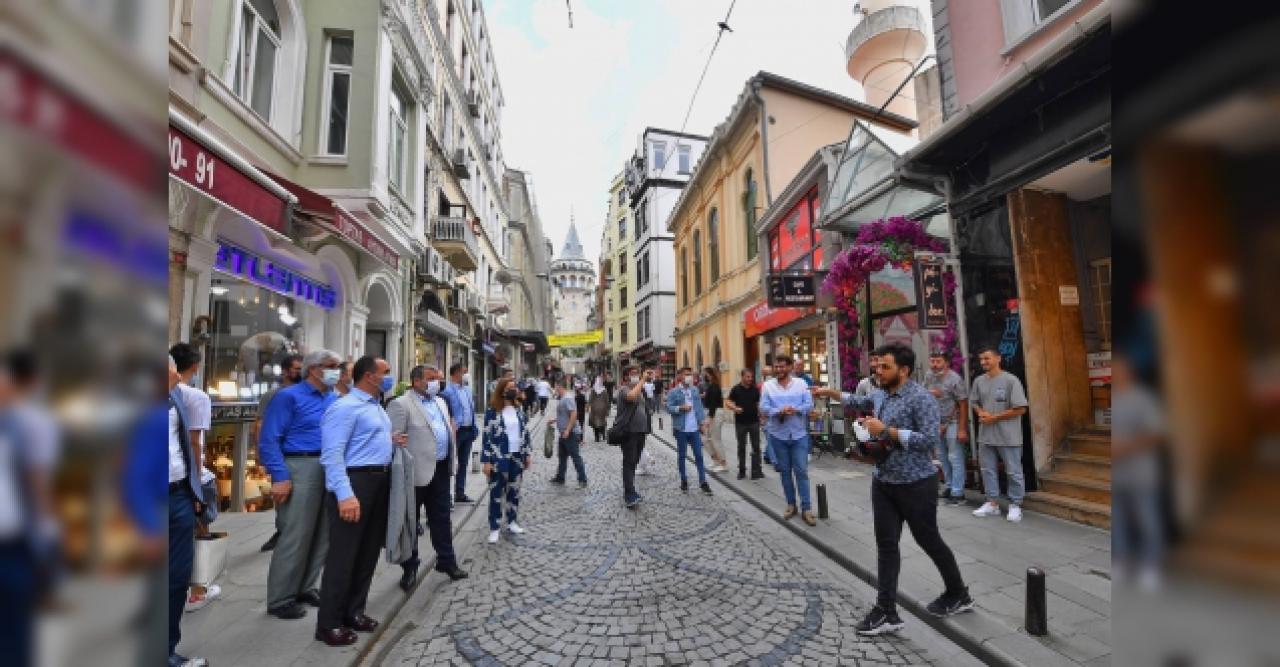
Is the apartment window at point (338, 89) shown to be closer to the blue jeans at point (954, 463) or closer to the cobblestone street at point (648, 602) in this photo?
the cobblestone street at point (648, 602)

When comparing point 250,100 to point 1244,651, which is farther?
point 250,100

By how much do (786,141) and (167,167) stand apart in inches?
711

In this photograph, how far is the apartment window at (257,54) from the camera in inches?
316

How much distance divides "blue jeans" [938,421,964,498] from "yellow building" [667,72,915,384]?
8.63 meters

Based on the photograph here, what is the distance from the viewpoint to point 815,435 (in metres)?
11.7

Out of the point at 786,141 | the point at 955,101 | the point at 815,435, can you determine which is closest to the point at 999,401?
the point at 955,101

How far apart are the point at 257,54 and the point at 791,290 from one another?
1015cm

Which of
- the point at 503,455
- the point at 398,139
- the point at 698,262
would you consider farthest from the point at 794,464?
the point at 698,262

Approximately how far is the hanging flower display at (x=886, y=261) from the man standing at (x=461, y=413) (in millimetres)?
6396

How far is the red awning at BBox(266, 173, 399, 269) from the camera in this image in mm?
6863

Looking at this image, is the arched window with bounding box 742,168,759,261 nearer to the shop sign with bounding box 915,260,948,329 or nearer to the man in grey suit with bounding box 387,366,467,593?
the shop sign with bounding box 915,260,948,329

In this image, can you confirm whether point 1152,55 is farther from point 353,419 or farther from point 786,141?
point 786,141

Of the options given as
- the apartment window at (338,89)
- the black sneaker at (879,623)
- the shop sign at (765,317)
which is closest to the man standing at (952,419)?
the black sneaker at (879,623)

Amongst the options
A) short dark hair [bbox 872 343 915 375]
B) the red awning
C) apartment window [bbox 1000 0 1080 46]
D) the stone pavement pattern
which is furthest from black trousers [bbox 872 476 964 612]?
the red awning
